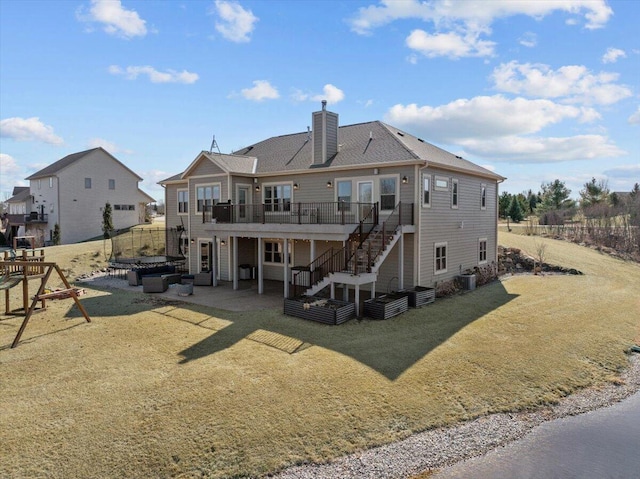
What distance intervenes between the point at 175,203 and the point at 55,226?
813 inches

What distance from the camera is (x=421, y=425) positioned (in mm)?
7211

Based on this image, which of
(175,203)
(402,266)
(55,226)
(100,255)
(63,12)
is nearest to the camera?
(63,12)

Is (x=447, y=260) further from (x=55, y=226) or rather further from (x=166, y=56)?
(x=55, y=226)

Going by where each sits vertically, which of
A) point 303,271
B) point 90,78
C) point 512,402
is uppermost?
point 90,78

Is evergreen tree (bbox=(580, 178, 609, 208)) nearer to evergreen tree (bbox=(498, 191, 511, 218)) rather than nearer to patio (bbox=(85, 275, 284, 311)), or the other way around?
evergreen tree (bbox=(498, 191, 511, 218))

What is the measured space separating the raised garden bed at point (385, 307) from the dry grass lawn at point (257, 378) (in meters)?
0.40

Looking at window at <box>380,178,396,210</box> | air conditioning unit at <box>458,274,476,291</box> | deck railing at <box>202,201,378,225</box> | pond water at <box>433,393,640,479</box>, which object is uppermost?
window at <box>380,178,396,210</box>

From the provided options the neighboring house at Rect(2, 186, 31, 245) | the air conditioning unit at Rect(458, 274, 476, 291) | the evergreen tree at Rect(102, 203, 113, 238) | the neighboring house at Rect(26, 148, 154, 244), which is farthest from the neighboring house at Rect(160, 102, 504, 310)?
the neighboring house at Rect(2, 186, 31, 245)

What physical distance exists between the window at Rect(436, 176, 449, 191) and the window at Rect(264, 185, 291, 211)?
6748 mm

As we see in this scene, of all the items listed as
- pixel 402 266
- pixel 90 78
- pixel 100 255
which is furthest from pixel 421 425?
pixel 100 255

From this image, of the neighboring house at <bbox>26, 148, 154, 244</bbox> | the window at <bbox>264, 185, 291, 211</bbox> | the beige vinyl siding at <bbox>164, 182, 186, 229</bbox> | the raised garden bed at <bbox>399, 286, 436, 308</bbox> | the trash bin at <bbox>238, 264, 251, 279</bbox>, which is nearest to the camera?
the raised garden bed at <bbox>399, 286, 436, 308</bbox>

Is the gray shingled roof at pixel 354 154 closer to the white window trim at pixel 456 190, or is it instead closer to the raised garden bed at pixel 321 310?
the white window trim at pixel 456 190

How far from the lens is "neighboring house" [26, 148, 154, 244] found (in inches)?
1508

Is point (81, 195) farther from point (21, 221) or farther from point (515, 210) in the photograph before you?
point (515, 210)
